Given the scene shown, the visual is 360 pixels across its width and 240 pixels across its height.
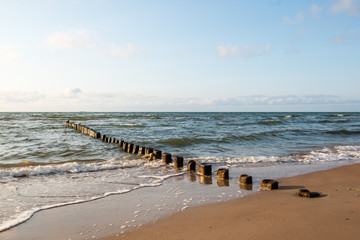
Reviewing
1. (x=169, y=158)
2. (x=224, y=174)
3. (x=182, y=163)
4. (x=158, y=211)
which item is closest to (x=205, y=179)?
(x=224, y=174)

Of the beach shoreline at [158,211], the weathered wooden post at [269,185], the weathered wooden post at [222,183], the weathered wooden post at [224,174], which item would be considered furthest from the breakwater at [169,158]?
the weathered wooden post at [269,185]

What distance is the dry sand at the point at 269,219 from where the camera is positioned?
351cm

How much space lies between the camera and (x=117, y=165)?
349 inches

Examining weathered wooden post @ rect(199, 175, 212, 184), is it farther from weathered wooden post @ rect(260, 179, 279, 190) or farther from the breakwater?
weathered wooden post @ rect(260, 179, 279, 190)

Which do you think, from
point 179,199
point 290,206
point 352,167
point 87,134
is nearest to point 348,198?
point 290,206

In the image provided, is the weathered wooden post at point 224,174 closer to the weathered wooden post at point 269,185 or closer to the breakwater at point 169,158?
the breakwater at point 169,158

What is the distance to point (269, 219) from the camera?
402cm

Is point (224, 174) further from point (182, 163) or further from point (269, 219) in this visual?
point (269, 219)

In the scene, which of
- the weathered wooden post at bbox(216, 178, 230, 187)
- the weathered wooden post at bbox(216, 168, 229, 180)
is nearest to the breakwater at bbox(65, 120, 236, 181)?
the weathered wooden post at bbox(216, 168, 229, 180)

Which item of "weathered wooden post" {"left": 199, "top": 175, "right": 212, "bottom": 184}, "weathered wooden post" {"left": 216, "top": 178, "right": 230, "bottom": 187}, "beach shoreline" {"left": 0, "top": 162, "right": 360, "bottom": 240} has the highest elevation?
"beach shoreline" {"left": 0, "top": 162, "right": 360, "bottom": 240}

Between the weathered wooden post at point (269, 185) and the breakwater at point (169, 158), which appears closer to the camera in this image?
the weathered wooden post at point (269, 185)

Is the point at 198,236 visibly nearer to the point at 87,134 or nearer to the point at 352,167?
the point at 352,167

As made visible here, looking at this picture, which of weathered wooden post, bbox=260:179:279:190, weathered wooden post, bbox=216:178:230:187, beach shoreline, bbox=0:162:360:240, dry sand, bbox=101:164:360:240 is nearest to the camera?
dry sand, bbox=101:164:360:240

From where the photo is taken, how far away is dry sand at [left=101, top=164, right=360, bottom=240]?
3.51m
